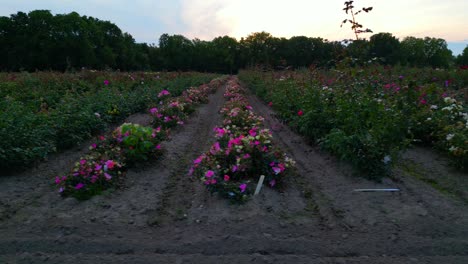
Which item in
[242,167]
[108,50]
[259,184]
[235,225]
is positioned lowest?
[235,225]

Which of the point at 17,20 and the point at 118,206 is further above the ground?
the point at 17,20

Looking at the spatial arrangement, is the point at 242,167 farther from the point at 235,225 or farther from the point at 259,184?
the point at 235,225

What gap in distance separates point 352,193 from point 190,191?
1.73 meters

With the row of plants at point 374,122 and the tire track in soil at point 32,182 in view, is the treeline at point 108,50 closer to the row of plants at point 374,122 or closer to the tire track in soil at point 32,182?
the row of plants at point 374,122

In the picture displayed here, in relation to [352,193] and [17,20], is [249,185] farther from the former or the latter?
[17,20]

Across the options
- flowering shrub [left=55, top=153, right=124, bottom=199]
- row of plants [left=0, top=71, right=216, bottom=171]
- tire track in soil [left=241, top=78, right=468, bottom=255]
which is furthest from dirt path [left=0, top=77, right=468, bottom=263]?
row of plants [left=0, top=71, right=216, bottom=171]

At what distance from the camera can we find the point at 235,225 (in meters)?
3.05

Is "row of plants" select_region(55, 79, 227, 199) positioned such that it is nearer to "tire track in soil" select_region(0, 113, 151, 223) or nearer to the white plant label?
"tire track in soil" select_region(0, 113, 151, 223)

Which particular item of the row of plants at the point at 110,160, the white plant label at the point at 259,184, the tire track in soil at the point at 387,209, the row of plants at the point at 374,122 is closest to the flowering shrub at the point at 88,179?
the row of plants at the point at 110,160

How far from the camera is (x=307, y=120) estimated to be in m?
5.89

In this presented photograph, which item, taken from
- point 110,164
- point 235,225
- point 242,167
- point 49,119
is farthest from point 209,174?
point 49,119

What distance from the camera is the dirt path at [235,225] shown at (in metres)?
2.65

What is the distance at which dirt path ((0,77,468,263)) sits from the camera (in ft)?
8.69

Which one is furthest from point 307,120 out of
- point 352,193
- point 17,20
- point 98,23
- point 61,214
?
point 98,23
